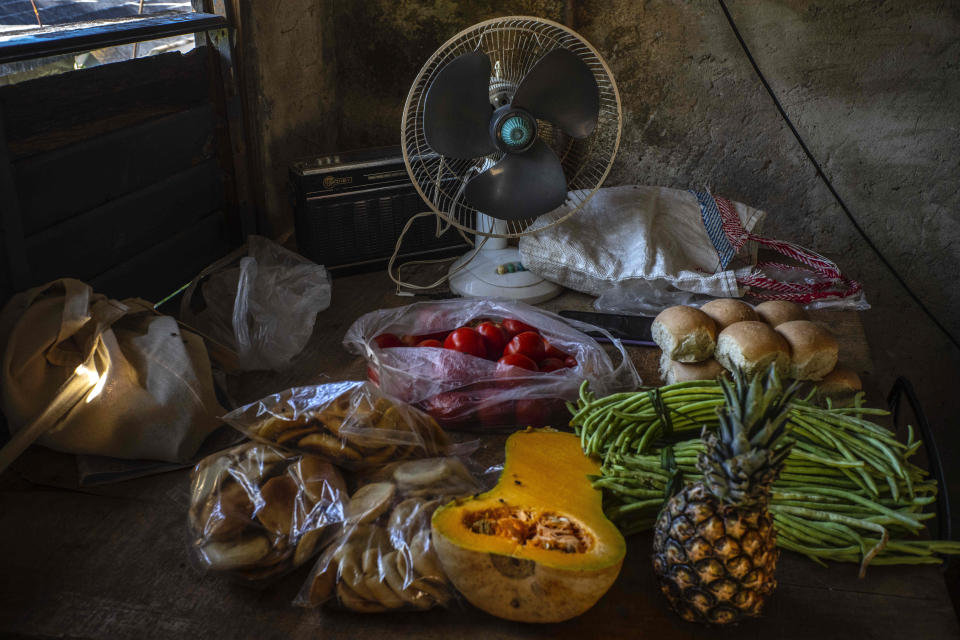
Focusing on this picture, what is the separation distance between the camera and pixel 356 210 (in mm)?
2227

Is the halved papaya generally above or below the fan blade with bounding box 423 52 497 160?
below

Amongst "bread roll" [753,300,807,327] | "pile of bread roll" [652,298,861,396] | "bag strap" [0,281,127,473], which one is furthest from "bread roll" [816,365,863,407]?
"bag strap" [0,281,127,473]

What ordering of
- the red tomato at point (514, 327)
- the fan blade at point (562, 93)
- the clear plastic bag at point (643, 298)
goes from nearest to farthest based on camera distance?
the red tomato at point (514, 327)
the fan blade at point (562, 93)
the clear plastic bag at point (643, 298)

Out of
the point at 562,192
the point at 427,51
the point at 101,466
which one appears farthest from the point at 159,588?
the point at 427,51

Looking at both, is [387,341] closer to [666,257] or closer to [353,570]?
[353,570]

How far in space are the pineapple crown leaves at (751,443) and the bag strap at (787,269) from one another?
3.83 ft

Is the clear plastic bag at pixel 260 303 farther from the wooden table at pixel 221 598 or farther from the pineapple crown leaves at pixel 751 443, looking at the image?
the pineapple crown leaves at pixel 751 443

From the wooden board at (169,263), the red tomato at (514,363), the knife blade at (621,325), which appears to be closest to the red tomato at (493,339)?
the red tomato at (514,363)

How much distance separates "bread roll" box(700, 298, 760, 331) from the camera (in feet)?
5.51

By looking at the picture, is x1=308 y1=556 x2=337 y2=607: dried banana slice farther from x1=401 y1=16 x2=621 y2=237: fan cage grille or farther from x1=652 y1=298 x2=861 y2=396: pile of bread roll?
x1=401 y1=16 x2=621 y2=237: fan cage grille

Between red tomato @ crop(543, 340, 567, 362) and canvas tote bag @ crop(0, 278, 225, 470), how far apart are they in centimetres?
72

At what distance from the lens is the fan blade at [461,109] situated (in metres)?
1.79

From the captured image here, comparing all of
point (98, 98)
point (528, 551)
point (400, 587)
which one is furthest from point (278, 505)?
point (98, 98)

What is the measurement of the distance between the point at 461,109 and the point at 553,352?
2.14 ft
